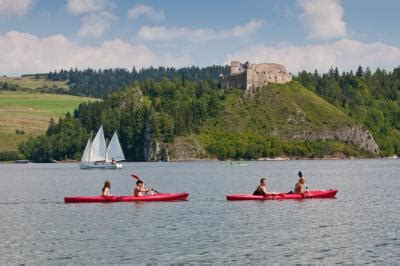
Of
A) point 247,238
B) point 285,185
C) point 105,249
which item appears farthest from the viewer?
point 285,185

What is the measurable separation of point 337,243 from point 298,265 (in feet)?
29.1

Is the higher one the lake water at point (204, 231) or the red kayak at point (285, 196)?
the red kayak at point (285, 196)

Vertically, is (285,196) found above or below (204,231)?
above

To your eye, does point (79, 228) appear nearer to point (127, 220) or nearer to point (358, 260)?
point (127, 220)

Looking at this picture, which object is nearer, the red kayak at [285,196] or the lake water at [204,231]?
the lake water at [204,231]

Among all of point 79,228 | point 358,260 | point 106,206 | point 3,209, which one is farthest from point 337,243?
point 3,209

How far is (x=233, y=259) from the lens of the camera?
47.8m

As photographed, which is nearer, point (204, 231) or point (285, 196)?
point (204, 231)

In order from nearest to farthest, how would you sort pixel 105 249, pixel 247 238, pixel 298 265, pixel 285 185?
pixel 298 265 → pixel 105 249 → pixel 247 238 → pixel 285 185

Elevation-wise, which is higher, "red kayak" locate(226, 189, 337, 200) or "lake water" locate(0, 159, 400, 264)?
"red kayak" locate(226, 189, 337, 200)

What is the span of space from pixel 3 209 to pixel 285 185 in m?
52.1

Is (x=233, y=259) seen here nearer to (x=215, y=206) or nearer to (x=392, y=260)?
(x=392, y=260)

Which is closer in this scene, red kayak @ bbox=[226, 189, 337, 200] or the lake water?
the lake water

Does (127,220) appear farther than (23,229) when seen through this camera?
Yes
